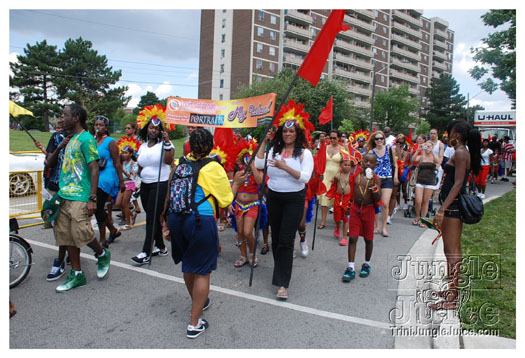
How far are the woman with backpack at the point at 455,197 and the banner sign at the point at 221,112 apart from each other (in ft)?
8.62

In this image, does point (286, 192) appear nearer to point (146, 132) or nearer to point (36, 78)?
point (146, 132)

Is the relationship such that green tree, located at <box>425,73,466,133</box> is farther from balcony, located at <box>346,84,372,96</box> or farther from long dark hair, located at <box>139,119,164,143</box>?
long dark hair, located at <box>139,119,164,143</box>

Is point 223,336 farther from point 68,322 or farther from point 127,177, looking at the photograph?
point 127,177

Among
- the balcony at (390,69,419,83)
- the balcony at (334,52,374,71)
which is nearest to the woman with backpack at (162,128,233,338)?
the balcony at (334,52,374,71)

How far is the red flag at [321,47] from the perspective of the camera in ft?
14.2

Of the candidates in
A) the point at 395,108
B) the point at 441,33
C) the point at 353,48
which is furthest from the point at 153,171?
the point at 441,33

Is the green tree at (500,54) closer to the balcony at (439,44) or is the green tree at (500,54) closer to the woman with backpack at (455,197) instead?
the woman with backpack at (455,197)

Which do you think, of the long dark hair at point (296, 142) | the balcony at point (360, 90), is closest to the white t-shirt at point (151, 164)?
the long dark hair at point (296, 142)

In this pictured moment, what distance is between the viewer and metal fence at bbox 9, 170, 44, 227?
7977 millimetres

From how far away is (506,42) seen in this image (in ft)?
54.6

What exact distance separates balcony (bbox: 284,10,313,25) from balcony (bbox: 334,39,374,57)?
7397 millimetres

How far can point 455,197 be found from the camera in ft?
13.1

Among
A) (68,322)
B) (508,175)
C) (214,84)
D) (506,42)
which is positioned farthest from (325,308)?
(214,84)

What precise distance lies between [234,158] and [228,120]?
2.38 ft
